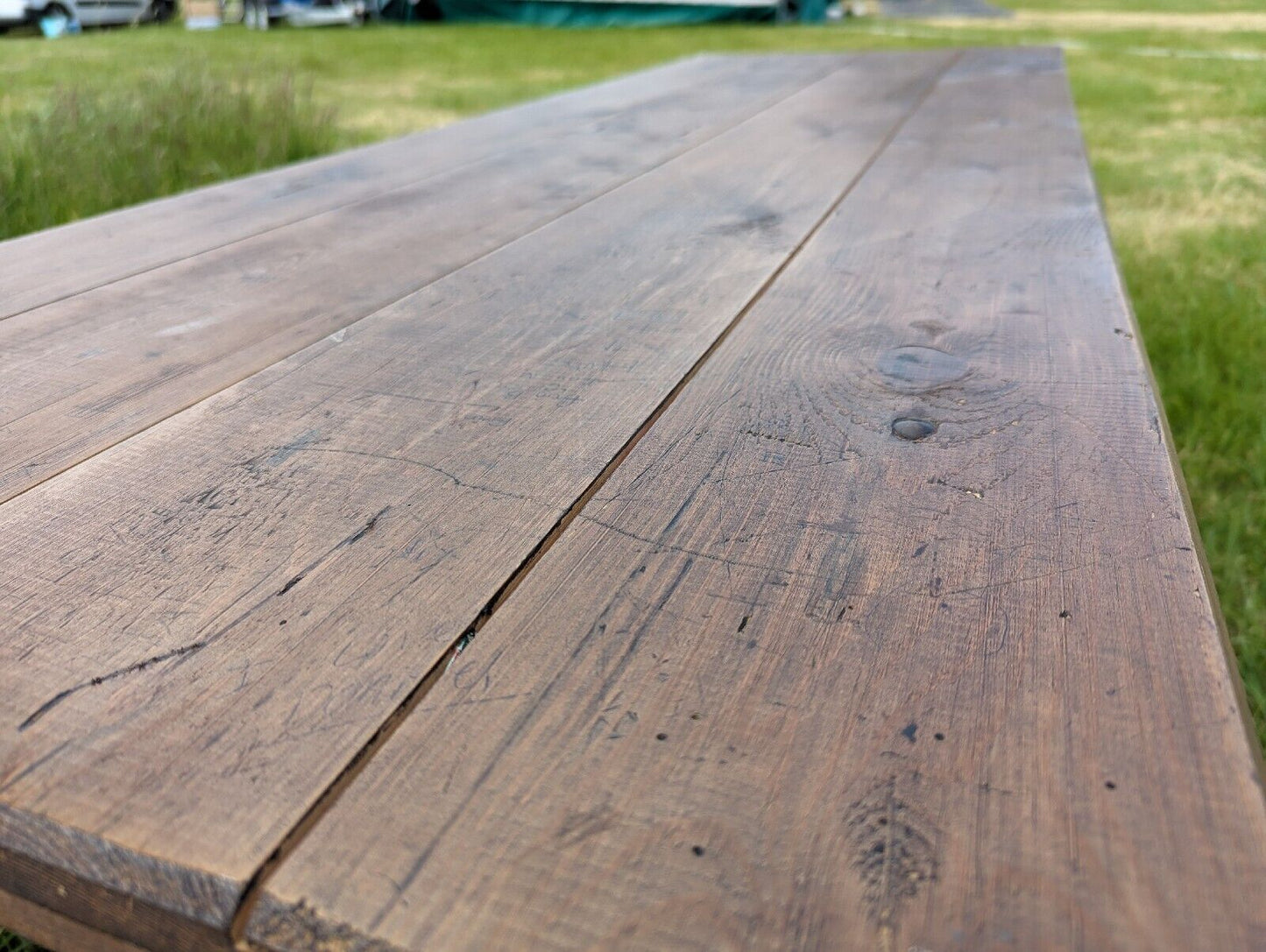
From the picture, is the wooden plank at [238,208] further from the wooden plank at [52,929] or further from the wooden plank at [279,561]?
the wooden plank at [52,929]

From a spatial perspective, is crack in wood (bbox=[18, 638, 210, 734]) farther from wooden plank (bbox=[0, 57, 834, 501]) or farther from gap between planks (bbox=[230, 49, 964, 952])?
wooden plank (bbox=[0, 57, 834, 501])

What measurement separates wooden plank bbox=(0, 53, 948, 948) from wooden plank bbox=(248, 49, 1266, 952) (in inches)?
1.4

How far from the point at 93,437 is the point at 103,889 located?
0.40 meters

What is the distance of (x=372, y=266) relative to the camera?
111 cm

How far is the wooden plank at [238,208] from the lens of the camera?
3.62 ft

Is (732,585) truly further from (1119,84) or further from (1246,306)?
(1119,84)

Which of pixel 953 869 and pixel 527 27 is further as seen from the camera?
pixel 527 27

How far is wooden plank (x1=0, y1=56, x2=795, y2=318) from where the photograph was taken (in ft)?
3.62

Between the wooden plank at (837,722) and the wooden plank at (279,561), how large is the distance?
35mm

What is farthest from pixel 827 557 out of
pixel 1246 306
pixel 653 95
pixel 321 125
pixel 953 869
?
pixel 321 125

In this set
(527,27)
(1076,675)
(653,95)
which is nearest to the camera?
(1076,675)

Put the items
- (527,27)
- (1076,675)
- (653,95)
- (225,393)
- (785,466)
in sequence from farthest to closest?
(527,27)
(653,95)
(225,393)
(785,466)
(1076,675)

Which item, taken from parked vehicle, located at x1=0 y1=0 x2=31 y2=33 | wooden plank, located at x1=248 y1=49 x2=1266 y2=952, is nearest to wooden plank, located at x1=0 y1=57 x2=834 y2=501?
wooden plank, located at x1=248 y1=49 x2=1266 y2=952

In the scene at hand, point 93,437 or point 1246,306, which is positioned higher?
point 93,437
